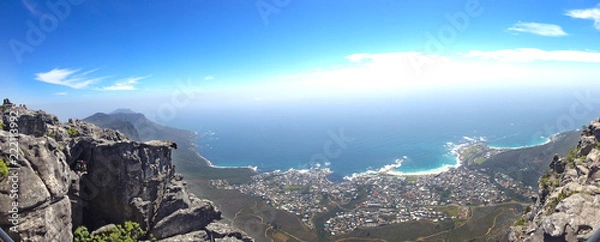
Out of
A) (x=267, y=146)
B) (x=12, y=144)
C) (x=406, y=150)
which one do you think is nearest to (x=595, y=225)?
(x=12, y=144)

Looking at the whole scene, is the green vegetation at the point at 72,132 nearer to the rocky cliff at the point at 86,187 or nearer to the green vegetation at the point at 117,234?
the rocky cliff at the point at 86,187

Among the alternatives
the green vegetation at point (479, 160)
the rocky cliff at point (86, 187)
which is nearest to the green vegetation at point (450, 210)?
the green vegetation at point (479, 160)

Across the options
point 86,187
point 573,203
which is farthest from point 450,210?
point 86,187

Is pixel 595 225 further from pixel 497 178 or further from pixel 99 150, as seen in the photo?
pixel 497 178

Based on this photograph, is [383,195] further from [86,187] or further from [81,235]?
[81,235]

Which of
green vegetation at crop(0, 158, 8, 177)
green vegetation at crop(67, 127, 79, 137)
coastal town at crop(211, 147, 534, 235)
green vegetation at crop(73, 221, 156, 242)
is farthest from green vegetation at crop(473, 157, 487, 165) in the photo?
green vegetation at crop(0, 158, 8, 177)

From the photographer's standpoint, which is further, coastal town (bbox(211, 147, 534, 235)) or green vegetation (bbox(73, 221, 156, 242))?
coastal town (bbox(211, 147, 534, 235))

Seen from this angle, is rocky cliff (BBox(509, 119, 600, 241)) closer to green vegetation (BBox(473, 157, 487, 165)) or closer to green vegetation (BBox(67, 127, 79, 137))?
green vegetation (BBox(67, 127, 79, 137))
